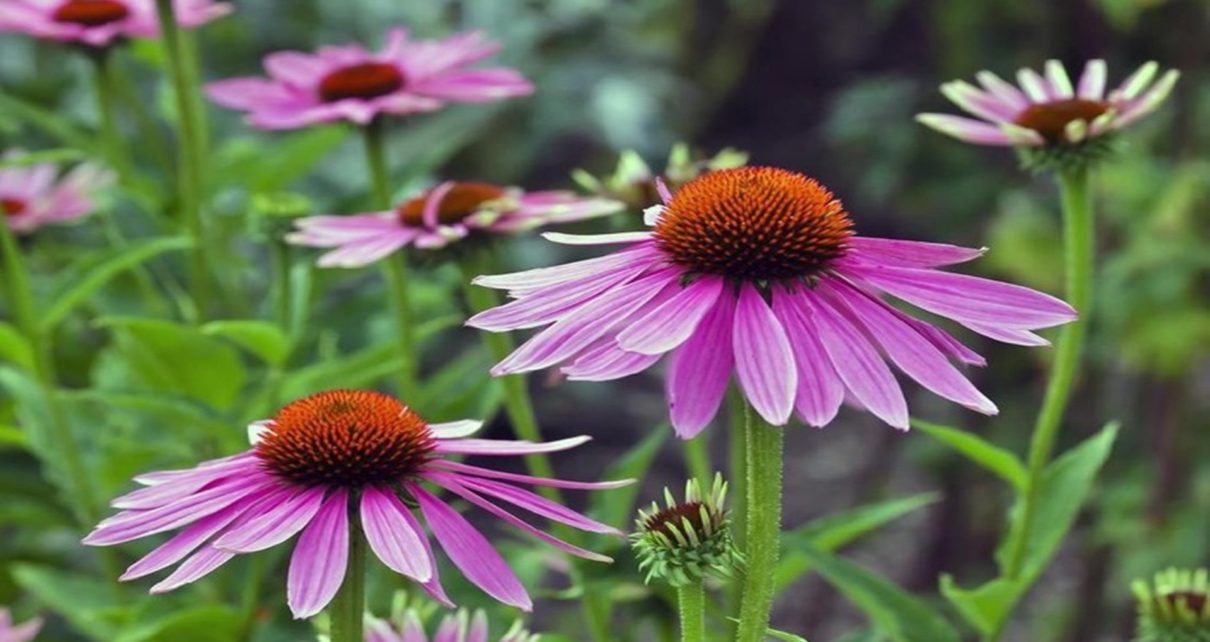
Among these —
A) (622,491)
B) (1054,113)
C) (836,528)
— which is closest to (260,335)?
(622,491)

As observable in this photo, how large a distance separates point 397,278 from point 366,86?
13cm

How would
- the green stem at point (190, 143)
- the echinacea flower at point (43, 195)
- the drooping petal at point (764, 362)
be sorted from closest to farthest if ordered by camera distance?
the drooping petal at point (764, 362) < the green stem at point (190, 143) < the echinacea flower at point (43, 195)

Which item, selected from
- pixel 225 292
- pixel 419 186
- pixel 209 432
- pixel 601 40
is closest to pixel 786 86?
pixel 601 40

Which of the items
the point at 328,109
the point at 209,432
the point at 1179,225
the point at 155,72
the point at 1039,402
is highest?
the point at 328,109

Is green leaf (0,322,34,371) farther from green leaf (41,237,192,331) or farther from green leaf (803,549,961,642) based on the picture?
green leaf (803,549,961,642)

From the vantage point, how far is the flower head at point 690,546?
0.54 m

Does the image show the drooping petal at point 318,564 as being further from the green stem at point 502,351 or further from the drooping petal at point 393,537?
the green stem at point 502,351

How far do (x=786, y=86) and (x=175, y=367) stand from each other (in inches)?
80.8

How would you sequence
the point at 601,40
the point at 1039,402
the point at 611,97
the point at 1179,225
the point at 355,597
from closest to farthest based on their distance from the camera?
1. the point at 355,597
2. the point at 1179,225
3. the point at 1039,402
4. the point at 611,97
5. the point at 601,40

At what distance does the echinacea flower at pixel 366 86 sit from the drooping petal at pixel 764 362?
1.49 feet

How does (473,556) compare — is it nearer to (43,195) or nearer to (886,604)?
(886,604)

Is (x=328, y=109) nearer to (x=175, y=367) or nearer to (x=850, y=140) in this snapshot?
(x=175, y=367)

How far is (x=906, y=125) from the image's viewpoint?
2008 mm

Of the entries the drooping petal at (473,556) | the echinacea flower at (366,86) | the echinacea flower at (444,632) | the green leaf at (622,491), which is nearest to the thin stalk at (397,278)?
the echinacea flower at (366,86)
